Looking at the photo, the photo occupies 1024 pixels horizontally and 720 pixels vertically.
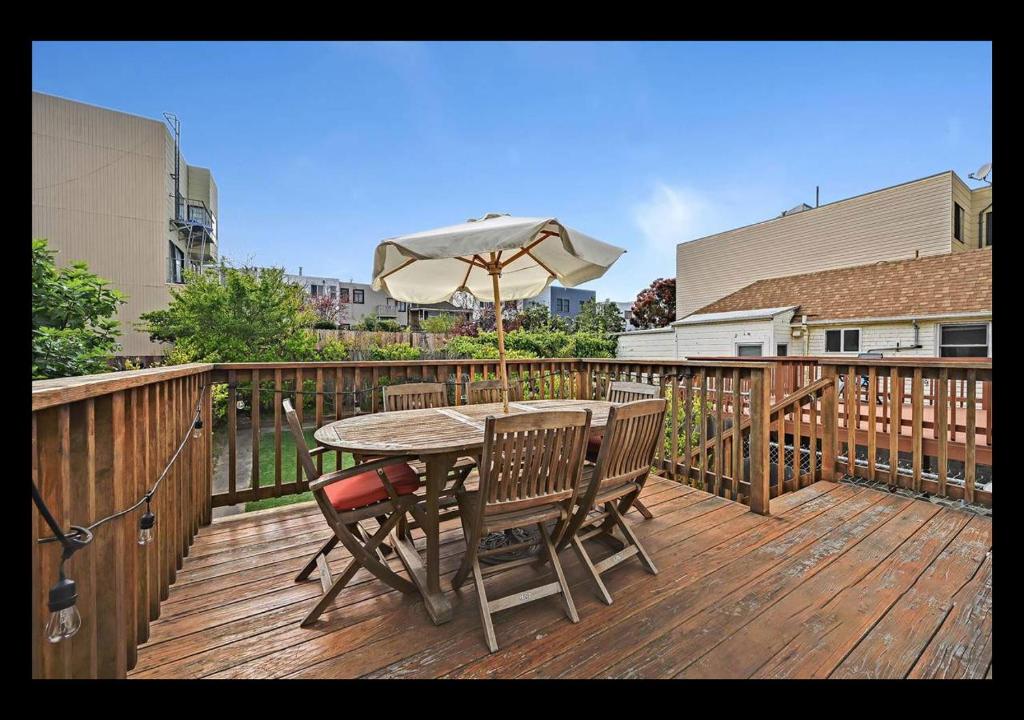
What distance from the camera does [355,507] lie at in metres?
2.18

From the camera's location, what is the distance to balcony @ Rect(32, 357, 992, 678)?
4.53 feet

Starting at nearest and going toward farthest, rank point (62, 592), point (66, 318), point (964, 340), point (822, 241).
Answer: point (62, 592)
point (66, 318)
point (964, 340)
point (822, 241)

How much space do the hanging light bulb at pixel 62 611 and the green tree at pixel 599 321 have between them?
57.7 ft

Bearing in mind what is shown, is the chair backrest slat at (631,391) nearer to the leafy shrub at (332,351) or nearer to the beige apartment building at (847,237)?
the leafy shrub at (332,351)

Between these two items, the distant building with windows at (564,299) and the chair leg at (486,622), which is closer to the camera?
the chair leg at (486,622)

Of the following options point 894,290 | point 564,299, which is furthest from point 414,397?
point 564,299

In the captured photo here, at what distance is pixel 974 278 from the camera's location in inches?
361

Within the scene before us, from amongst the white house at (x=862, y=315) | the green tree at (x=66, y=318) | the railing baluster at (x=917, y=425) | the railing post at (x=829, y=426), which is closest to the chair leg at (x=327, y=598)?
the railing post at (x=829, y=426)

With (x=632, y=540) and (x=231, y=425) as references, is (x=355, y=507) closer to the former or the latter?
(x=632, y=540)

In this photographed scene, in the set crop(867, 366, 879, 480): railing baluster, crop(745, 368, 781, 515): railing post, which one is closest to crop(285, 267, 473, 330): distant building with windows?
crop(867, 366, 879, 480): railing baluster

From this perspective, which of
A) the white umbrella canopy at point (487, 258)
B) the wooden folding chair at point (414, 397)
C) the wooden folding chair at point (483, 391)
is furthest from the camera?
the wooden folding chair at point (483, 391)

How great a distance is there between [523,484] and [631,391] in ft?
6.59

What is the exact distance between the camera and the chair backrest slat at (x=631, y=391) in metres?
3.67
